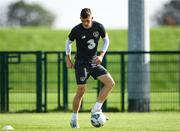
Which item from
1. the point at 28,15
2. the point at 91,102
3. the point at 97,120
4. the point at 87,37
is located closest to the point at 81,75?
the point at 87,37

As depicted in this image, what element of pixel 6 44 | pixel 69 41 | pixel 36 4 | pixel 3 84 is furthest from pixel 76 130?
pixel 36 4

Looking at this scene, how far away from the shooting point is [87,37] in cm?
1923

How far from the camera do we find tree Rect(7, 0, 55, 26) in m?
106

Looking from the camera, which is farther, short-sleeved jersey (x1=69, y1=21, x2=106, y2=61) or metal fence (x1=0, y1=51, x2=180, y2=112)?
metal fence (x1=0, y1=51, x2=180, y2=112)

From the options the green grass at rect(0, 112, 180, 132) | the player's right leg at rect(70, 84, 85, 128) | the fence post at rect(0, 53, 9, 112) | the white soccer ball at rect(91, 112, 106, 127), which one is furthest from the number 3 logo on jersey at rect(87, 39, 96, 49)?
the fence post at rect(0, 53, 9, 112)

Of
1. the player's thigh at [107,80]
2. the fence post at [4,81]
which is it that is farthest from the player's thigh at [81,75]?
the fence post at [4,81]

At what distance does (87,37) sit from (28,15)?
94484mm

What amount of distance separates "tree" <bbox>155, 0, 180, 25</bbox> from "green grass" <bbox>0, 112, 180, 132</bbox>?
84.8 metres

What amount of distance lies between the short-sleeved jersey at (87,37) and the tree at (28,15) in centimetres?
8263

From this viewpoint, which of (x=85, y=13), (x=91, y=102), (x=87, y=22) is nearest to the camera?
→ (x=85, y=13)

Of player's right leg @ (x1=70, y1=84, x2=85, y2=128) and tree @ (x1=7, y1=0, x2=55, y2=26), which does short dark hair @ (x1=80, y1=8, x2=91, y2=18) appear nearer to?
player's right leg @ (x1=70, y1=84, x2=85, y2=128)

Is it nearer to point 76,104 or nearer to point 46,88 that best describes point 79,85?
point 76,104

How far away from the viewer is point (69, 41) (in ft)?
63.7

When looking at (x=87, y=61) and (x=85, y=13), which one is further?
(x=87, y=61)
